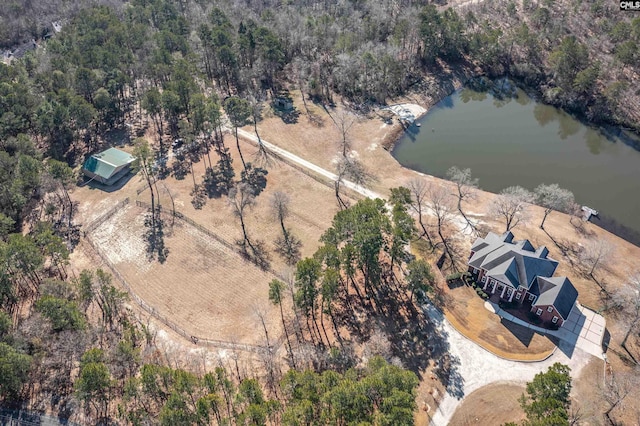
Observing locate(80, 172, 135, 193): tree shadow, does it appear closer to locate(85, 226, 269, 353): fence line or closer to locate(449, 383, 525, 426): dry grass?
locate(85, 226, 269, 353): fence line

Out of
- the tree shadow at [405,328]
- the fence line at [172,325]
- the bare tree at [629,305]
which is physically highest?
the bare tree at [629,305]

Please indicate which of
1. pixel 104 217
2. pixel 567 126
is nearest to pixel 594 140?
pixel 567 126

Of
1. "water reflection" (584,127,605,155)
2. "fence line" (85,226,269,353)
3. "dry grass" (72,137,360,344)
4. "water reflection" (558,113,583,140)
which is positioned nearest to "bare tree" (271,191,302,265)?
"dry grass" (72,137,360,344)

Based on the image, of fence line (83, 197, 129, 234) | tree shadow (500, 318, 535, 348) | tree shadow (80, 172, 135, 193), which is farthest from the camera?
tree shadow (80, 172, 135, 193)

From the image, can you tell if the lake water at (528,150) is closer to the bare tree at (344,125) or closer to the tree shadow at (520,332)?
the bare tree at (344,125)

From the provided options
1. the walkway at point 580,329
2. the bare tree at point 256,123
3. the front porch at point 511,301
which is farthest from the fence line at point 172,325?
the bare tree at point 256,123

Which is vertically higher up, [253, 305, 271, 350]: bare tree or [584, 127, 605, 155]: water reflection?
[584, 127, 605, 155]: water reflection

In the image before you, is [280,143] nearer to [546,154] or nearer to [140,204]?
[140,204]
